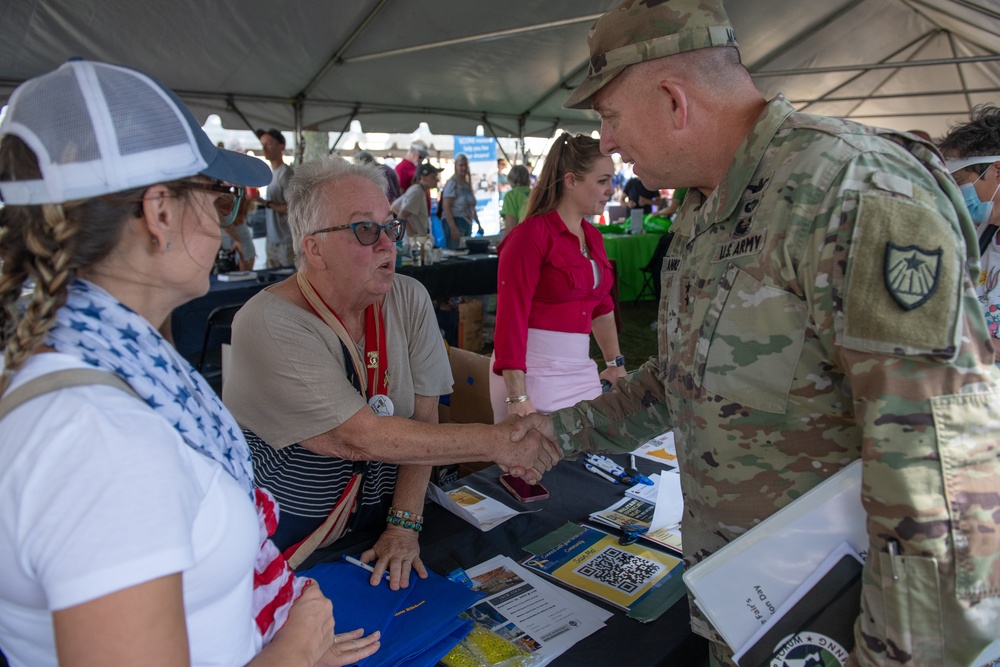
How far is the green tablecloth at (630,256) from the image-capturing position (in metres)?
9.59

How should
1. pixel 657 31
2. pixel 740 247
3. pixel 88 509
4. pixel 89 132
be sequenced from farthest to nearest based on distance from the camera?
pixel 657 31 → pixel 740 247 → pixel 89 132 → pixel 88 509

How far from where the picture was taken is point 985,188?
2.61m

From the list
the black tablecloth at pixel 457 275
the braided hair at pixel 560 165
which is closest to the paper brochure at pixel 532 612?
the braided hair at pixel 560 165

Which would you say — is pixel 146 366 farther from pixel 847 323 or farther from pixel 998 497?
pixel 998 497

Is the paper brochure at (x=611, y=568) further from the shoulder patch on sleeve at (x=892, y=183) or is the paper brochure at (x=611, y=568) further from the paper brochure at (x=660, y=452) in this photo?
the shoulder patch on sleeve at (x=892, y=183)

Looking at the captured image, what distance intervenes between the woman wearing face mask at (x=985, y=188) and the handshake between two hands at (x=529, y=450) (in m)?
1.88

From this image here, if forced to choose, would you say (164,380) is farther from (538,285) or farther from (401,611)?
(538,285)

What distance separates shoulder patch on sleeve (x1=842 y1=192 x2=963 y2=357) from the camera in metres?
0.98

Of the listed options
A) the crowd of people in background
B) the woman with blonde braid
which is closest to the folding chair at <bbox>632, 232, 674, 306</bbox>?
the crowd of people in background

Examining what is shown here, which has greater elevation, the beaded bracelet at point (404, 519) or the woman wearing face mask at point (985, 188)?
the woman wearing face mask at point (985, 188)

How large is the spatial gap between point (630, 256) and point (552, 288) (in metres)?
6.90

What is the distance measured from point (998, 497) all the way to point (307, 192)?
6.17ft


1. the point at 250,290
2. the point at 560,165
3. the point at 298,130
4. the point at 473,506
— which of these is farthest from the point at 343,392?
the point at 298,130

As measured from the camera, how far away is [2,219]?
3.11 feet
